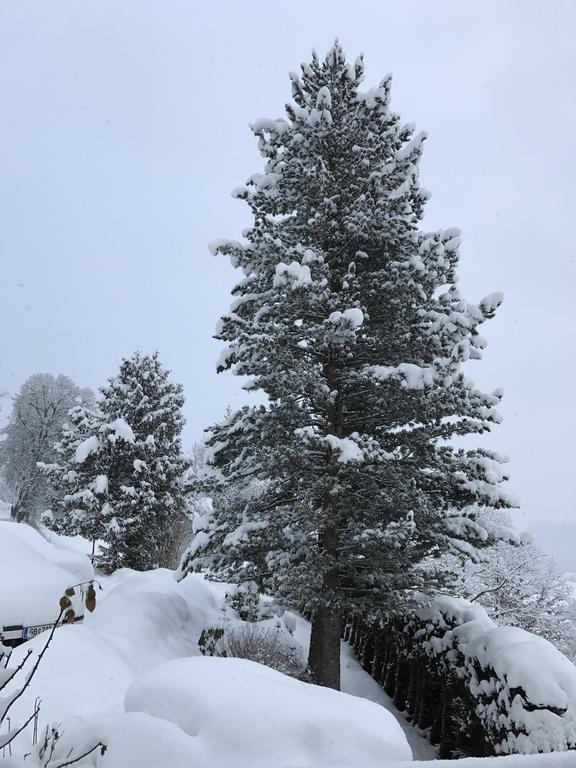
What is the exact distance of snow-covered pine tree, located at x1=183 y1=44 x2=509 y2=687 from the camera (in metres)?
7.31

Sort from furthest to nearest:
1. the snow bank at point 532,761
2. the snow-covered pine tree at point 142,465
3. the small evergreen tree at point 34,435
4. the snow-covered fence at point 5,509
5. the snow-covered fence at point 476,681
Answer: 1. the snow-covered fence at point 5,509
2. the small evergreen tree at point 34,435
3. the snow-covered pine tree at point 142,465
4. the snow-covered fence at point 476,681
5. the snow bank at point 532,761

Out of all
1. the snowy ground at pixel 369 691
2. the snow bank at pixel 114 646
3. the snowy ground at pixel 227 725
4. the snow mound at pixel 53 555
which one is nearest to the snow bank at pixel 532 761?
the snowy ground at pixel 227 725

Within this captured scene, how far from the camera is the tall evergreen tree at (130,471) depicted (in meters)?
17.2

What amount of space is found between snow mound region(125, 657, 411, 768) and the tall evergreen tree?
47.7ft

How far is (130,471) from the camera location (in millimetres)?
18297

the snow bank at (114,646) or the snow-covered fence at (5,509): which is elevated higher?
the snow bank at (114,646)

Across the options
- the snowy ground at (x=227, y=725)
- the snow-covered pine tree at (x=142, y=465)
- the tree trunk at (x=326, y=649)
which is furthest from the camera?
the snow-covered pine tree at (x=142, y=465)

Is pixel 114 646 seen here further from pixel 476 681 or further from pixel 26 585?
pixel 476 681

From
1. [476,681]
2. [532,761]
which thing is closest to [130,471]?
[476,681]

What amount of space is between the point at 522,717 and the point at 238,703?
3171mm

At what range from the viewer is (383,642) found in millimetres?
9672

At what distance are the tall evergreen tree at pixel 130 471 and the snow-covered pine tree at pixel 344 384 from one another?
973 centimetres

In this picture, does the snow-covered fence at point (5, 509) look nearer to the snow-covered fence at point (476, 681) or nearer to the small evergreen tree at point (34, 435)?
the small evergreen tree at point (34, 435)

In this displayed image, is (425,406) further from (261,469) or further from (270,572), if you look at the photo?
(270,572)
